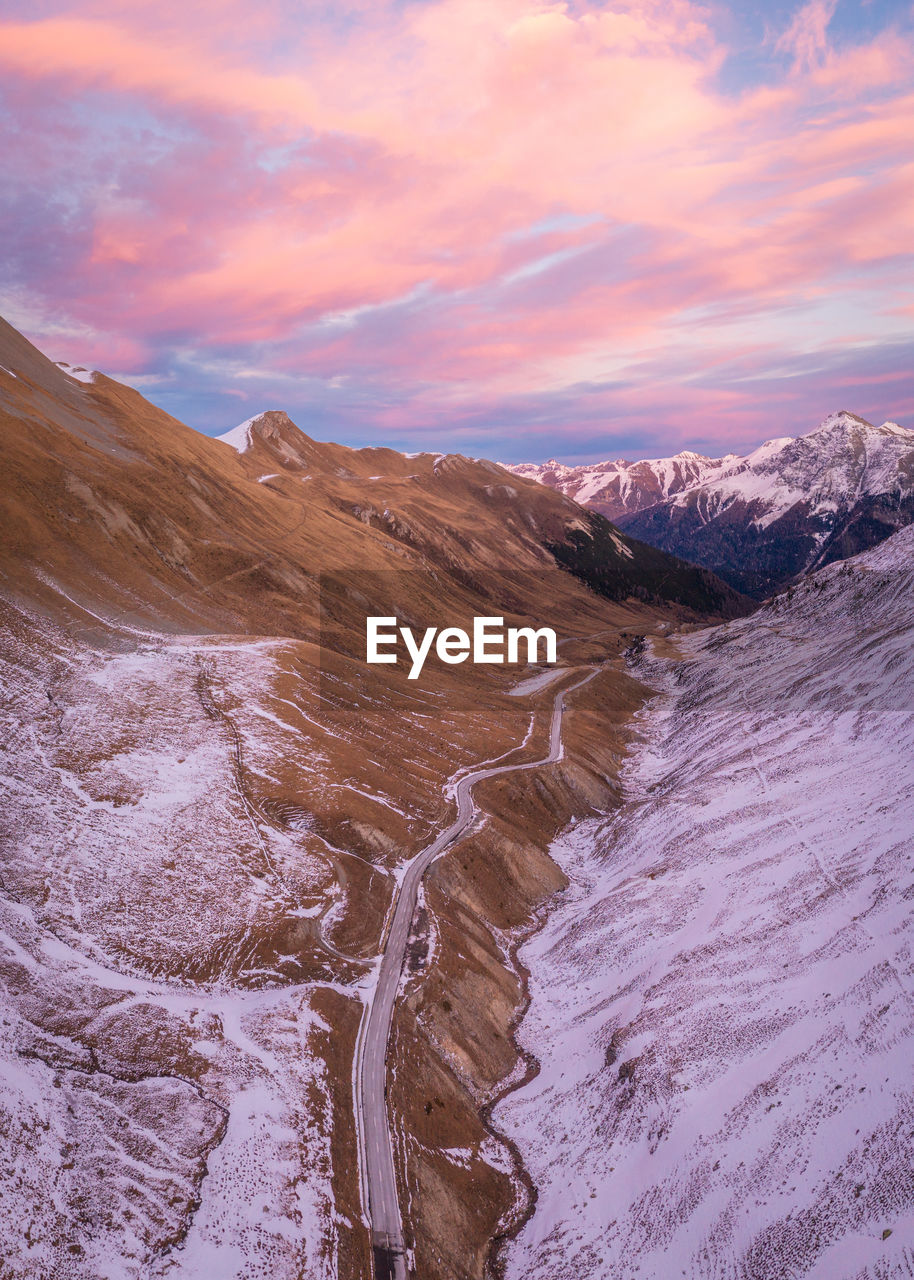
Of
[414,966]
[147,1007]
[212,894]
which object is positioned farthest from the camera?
[212,894]

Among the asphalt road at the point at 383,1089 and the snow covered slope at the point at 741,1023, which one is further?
the asphalt road at the point at 383,1089

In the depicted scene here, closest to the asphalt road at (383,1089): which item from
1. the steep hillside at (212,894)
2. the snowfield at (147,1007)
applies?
the steep hillside at (212,894)

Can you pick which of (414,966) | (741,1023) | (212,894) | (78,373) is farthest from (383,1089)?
(78,373)

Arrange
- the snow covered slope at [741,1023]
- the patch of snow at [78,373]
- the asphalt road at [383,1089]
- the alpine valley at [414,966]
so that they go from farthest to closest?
the patch of snow at [78,373] < the asphalt road at [383,1089] < the alpine valley at [414,966] < the snow covered slope at [741,1023]

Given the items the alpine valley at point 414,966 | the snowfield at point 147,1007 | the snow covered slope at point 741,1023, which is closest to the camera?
the snowfield at point 147,1007

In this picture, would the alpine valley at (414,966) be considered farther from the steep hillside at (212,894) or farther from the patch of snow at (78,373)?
the patch of snow at (78,373)

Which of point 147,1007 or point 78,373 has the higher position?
point 78,373

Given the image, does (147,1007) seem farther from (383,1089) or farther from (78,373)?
(78,373)
